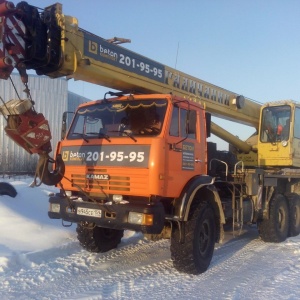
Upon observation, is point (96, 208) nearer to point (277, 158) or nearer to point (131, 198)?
point (131, 198)

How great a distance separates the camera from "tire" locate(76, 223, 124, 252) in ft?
22.1

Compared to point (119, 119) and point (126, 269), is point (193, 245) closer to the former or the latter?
point (126, 269)

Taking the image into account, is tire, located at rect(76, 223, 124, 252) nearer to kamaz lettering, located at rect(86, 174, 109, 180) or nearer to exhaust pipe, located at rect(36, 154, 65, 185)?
kamaz lettering, located at rect(86, 174, 109, 180)

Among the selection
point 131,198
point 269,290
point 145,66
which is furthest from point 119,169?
point 269,290

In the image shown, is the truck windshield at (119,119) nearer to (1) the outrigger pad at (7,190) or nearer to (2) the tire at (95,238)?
(2) the tire at (95,238)

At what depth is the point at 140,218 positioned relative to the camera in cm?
519

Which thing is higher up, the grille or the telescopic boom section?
the telescopic boom section

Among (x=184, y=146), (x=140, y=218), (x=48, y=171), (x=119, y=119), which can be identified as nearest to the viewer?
(x=140, y=218)

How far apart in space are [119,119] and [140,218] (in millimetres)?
1773

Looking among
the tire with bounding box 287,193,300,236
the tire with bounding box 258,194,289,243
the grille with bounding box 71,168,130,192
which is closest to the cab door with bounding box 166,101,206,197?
the grille with bounding box 71,168,130,192

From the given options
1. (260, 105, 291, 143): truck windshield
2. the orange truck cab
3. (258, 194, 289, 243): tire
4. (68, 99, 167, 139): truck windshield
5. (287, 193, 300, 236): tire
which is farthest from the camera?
(260, 105, 291, 143): truck windshield

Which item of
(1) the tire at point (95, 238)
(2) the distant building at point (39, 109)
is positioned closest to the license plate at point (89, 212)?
(1) the tire at point (95, 238)

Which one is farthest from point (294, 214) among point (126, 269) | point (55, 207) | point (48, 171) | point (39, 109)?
point (39, 109)

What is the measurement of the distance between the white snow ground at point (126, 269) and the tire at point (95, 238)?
6.2 inches
